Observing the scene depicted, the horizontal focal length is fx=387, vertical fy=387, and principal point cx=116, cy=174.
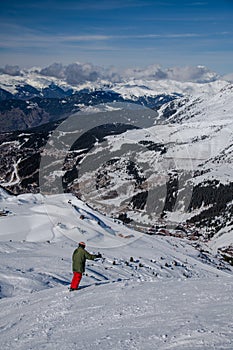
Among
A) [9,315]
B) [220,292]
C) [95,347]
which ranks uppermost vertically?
[95,347]

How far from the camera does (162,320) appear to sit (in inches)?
504

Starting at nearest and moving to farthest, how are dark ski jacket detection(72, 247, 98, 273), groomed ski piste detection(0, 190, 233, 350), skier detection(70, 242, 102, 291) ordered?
1. groomed ski piste detection(0, 190, 233, 350)
2. skier detection(70, 242, 102, 291)
3. dark ski jacket detection(72, 247, 98, 273)

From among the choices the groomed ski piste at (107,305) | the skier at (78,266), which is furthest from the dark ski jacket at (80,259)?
the groomed ski piste at (107,305)

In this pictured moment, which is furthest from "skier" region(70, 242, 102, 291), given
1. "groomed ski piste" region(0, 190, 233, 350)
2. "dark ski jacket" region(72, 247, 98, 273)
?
"groomed ski piste" region(0, 190, 233, 350)

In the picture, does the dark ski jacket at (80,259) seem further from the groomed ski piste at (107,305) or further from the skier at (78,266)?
the groomed ski piste at (107,305)

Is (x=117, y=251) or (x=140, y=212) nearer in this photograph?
(x=117, y=251)

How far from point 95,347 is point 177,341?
233 cm

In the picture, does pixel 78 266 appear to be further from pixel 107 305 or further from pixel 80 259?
pixel 107 305

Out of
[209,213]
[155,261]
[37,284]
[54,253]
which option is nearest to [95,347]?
[37,284]

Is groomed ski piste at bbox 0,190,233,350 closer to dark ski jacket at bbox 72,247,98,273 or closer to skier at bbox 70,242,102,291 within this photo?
skier at bbox 70,242,102,291

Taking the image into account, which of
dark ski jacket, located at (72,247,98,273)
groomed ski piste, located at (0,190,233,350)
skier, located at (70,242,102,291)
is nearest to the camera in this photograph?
groomed ski piste, located at (0,190,233,350)

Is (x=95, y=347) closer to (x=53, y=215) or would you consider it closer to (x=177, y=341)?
(x=177, y=341)

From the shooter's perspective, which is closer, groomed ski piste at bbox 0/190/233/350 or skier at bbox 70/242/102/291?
groomed ski piste at bbox 0/190/233/350

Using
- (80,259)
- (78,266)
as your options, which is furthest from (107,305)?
(80,259)
